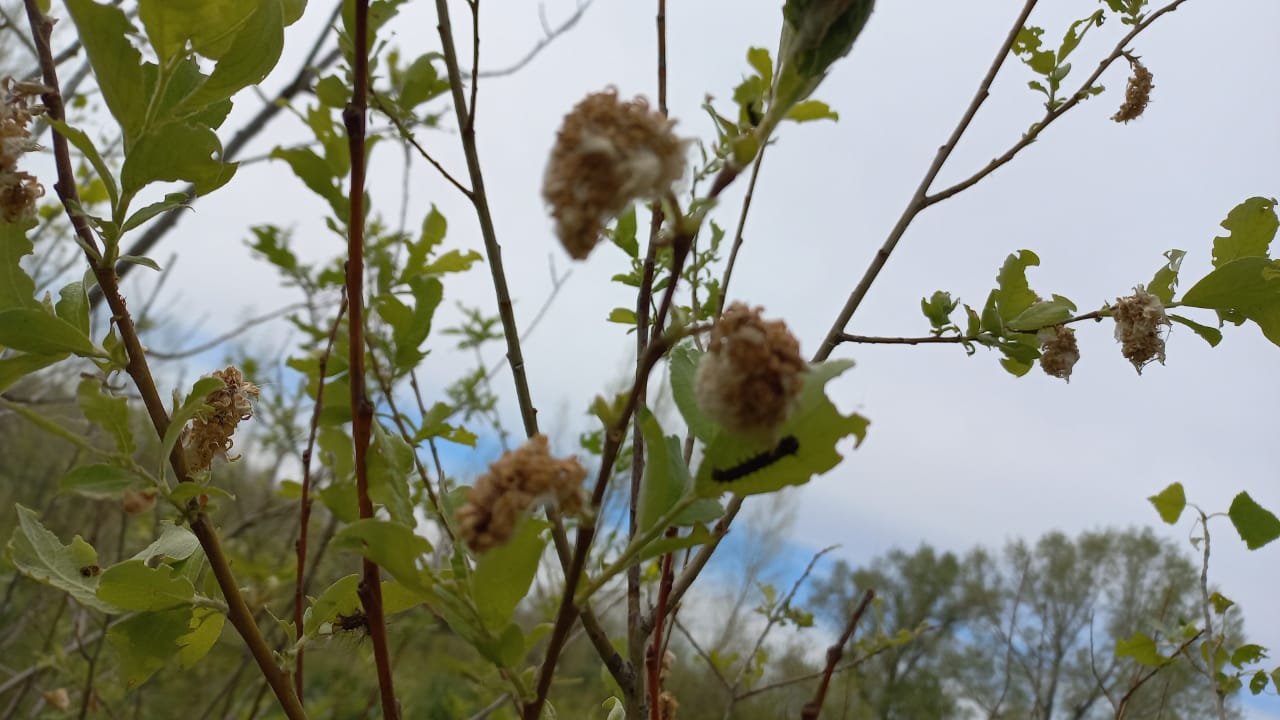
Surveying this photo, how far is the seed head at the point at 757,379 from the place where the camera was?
12.7 inches

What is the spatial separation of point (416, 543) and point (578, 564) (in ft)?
0.28

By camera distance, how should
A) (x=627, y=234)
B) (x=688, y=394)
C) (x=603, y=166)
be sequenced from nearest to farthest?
(x=603, y=166)
(x=688, y=394)
(x=627, y=234)

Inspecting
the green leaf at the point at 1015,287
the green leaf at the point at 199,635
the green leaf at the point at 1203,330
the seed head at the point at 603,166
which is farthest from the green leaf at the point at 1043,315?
the green leaf at the point at 199,635

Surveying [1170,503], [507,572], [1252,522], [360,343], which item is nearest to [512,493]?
[507,572]

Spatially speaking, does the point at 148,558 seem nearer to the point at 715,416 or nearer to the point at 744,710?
the point at 715,416

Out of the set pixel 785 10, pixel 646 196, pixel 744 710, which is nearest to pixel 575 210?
pixel 646 196

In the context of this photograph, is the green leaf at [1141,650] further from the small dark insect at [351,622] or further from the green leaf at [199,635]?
the green leaf at [199,635]

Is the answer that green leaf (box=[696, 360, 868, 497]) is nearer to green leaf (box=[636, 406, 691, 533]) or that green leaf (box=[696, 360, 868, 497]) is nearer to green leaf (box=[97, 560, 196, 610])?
green leaf (box=[636, 406, 691, 533])

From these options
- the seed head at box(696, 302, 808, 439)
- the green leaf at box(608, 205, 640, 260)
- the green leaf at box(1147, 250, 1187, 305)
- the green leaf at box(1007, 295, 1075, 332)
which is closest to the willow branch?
the seed head at box(696, 302, 808, 439)

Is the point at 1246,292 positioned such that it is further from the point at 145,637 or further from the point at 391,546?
the point at 145,637

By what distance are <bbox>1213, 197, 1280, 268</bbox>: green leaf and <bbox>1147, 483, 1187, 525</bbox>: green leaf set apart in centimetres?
70

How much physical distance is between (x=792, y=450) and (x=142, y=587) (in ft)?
1.54

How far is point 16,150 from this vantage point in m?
0.48

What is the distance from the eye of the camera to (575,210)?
313 millimetres
